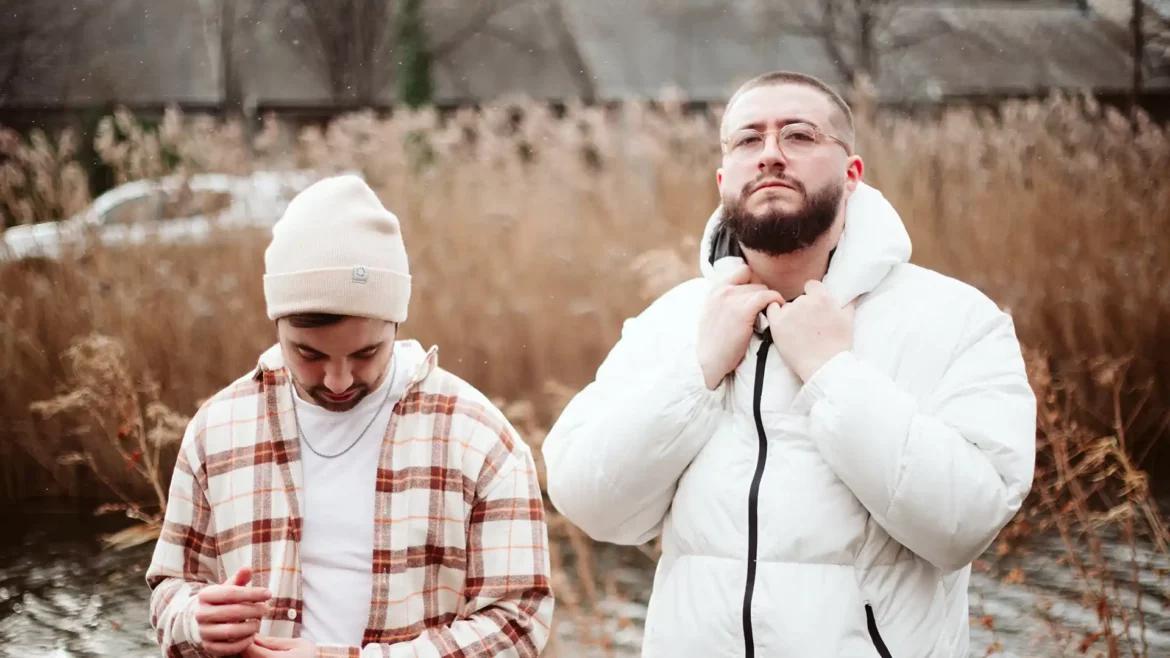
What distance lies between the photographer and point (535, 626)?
1.75 metres

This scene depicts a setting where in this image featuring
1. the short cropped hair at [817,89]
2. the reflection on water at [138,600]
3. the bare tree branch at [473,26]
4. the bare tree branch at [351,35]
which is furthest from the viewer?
the bare tree branch at [473,26]

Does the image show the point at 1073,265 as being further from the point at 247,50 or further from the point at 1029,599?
the point at 247,50

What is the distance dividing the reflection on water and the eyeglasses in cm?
182

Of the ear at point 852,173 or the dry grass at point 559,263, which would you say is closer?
the ear at point 852,173

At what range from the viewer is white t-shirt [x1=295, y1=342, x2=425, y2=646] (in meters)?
1.74

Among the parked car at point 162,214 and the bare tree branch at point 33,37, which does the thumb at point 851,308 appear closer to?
the parked car at point 162,214

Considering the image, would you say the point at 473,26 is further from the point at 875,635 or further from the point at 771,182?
the point at 875,635

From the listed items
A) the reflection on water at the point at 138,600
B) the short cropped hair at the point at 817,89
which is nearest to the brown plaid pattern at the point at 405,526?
the short cropped hair at the point at 817,89

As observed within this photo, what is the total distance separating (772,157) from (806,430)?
1.49 feet

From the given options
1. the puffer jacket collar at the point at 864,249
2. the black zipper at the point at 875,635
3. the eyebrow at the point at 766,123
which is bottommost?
the black zipper at the point at 875,635

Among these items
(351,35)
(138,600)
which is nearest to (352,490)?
(138,600)

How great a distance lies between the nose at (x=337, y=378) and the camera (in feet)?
5.60

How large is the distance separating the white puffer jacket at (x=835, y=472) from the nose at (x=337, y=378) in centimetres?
39

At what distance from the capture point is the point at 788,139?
187cm
